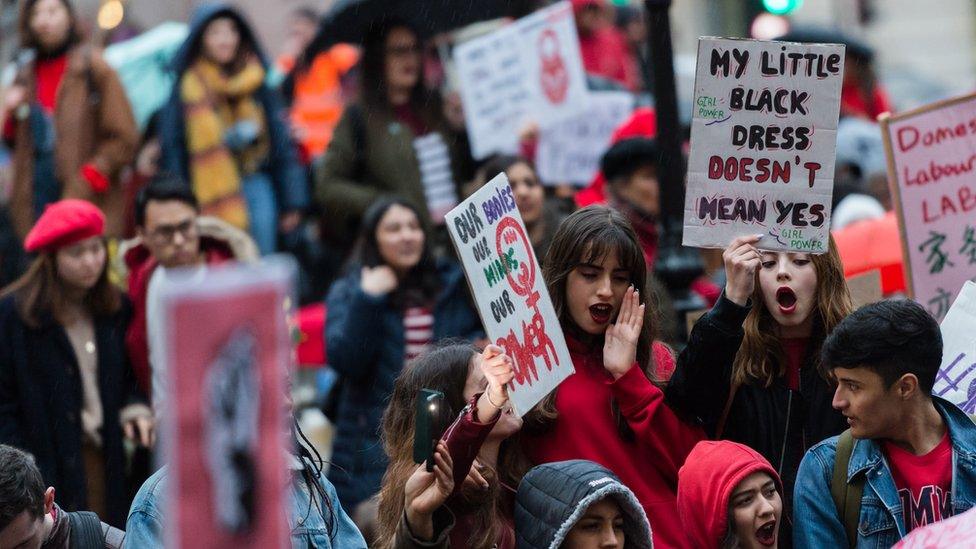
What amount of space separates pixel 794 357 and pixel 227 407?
112 inches

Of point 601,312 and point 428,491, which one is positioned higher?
point 601,312

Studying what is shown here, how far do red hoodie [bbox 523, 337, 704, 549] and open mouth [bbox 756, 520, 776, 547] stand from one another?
15.1 inches

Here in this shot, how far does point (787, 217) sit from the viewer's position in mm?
5348

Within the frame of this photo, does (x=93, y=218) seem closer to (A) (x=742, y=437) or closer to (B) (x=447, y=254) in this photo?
(B) (x=447, y=254)

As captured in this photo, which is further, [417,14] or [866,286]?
[417,14]

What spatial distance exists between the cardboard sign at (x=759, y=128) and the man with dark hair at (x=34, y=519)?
1934 millimetres

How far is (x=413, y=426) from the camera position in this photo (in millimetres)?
5141

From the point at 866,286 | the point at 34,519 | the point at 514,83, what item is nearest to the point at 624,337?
the point at 866,286

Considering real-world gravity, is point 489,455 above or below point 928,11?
above

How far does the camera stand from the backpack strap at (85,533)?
5.05 meters

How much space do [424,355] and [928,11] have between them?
24.4 meters

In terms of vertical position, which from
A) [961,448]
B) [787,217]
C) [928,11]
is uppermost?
[787,217]

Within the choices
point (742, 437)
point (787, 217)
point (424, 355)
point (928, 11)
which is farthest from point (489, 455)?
point (928, 11)

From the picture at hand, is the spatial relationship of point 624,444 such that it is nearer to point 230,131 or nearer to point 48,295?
point 48,295
